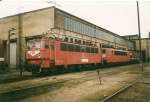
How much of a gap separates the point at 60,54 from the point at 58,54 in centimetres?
34

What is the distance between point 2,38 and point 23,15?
6.96 meters

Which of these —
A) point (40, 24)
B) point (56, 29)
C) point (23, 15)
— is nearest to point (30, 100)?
point (56, 29)

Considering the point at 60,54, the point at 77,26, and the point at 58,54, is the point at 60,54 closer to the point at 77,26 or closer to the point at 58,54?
the point at 58,54

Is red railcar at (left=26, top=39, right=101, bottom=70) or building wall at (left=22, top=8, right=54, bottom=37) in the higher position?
building wall at (left=22, top=8, right=54, bottom=37)

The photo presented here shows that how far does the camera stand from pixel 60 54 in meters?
20.5

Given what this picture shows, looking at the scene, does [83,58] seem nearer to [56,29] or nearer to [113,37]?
[56,29]

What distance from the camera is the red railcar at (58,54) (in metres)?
18.5

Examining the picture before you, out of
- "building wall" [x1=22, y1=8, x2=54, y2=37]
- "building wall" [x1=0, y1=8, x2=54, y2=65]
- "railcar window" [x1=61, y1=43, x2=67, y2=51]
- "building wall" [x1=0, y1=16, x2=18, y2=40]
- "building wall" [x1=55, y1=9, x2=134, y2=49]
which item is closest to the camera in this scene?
"railcar window" [x1=61, y1=43, x2=67, y2=51]

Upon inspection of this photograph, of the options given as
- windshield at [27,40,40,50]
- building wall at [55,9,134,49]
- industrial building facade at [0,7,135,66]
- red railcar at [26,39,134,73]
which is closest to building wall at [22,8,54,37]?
industrial building facade at [0,7,135,66]

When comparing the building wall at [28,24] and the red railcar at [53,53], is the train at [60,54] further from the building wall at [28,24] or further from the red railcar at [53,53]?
the building wall at [28,24]

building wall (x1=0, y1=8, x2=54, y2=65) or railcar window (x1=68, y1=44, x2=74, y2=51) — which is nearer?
railcar window (x1=68, y1=44, x2=74, y2=51)

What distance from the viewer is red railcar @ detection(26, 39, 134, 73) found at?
18450mm

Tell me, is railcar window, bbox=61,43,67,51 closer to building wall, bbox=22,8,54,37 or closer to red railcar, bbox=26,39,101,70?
red railcar, bbox=26,39,101,70

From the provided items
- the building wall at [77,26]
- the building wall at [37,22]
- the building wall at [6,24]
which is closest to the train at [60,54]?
the building wall at [77,26]
